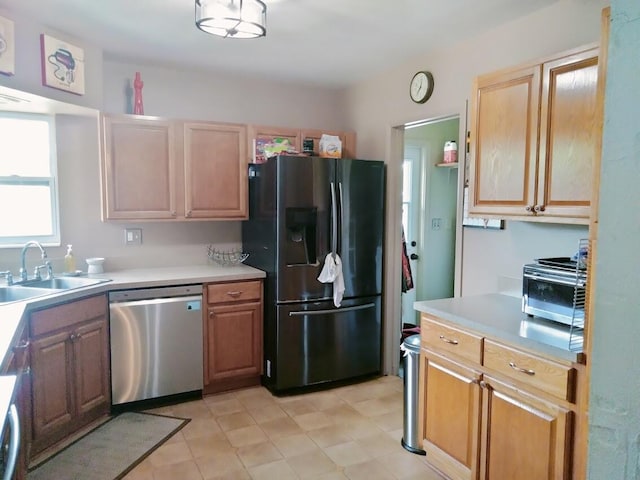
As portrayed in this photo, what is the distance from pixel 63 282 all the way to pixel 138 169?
3.07 feet

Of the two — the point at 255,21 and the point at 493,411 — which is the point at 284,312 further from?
the point at 255,21

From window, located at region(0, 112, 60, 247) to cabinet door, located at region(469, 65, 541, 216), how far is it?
2.90 m

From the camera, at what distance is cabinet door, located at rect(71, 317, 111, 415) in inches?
107

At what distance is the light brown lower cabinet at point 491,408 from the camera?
5.65 feet

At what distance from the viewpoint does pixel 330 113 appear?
4340 millimetres

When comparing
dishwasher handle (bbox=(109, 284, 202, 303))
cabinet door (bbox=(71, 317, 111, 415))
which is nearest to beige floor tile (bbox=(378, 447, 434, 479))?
dishwasher handle (bbox=(109, 284, 202, 303))

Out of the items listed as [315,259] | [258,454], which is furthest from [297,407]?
[315,259]

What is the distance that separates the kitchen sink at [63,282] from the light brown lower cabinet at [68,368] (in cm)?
22

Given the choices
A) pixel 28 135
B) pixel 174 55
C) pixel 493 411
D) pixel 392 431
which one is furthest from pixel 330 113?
pixel 493 411

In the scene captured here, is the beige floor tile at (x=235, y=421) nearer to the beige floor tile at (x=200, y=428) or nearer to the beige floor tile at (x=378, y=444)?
the beige floor tile at (x=200, y=428)

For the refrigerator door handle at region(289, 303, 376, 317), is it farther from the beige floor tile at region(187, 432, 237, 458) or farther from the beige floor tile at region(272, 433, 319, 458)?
the beige floor tile at region(187, 432, 237, 458)

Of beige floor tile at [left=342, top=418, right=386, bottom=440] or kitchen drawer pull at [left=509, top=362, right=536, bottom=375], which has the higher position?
kitchen drawer pull at [left=509, top=362, right=536, bottom=375]

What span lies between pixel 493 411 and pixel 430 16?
6.86ft

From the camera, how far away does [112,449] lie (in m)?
2.60
